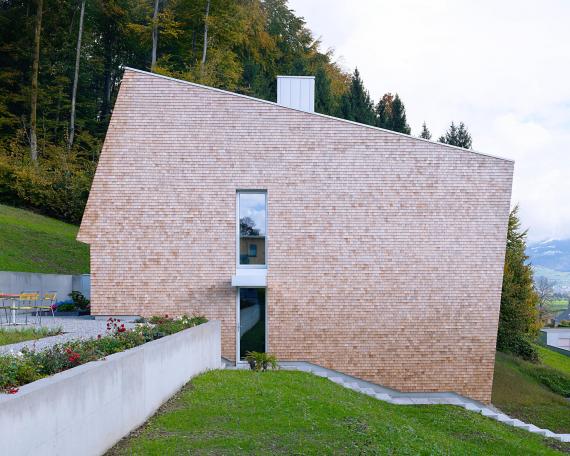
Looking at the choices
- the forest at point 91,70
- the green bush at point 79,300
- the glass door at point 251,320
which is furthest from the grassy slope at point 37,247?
the glass door at point 251,320

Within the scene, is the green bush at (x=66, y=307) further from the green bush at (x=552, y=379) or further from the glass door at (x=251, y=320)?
the green bush at (x=552, y=379)

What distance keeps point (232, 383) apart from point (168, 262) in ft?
18.6

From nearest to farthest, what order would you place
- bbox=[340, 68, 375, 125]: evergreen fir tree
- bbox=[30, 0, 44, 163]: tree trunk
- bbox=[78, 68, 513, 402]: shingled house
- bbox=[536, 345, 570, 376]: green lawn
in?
1. bbox=[78, 68, 513, 402]: shingled house
2. bbox=[536, 345, 570, 376]: green lawn
3. bbox=[30, 0, 44, 163]: tree trunk
4. bbox=[340, 68, 375, 125]: evergreen fir tree

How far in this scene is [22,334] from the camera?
39.3 feet

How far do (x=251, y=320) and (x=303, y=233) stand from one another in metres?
2.45

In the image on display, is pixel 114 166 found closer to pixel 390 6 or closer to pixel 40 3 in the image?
pixel 390 6

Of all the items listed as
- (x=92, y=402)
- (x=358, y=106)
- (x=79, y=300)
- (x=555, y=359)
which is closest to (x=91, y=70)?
(x=358, y=106)

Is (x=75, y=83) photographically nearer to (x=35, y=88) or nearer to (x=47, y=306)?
(x=35, y=88)

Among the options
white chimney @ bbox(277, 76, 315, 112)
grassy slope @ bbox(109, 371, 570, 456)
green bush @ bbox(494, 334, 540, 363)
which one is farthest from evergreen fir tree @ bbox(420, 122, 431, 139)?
grassy slope @ bbox(109, 371, 570, 456)

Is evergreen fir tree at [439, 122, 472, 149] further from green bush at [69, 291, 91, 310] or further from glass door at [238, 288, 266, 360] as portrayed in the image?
glass door at [238, 288, 266, 360]

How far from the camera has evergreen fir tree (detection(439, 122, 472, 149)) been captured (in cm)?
3869

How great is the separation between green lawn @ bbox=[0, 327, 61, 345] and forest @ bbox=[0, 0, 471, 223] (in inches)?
712

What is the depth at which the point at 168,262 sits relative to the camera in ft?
52.0

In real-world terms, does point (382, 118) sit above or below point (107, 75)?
below
